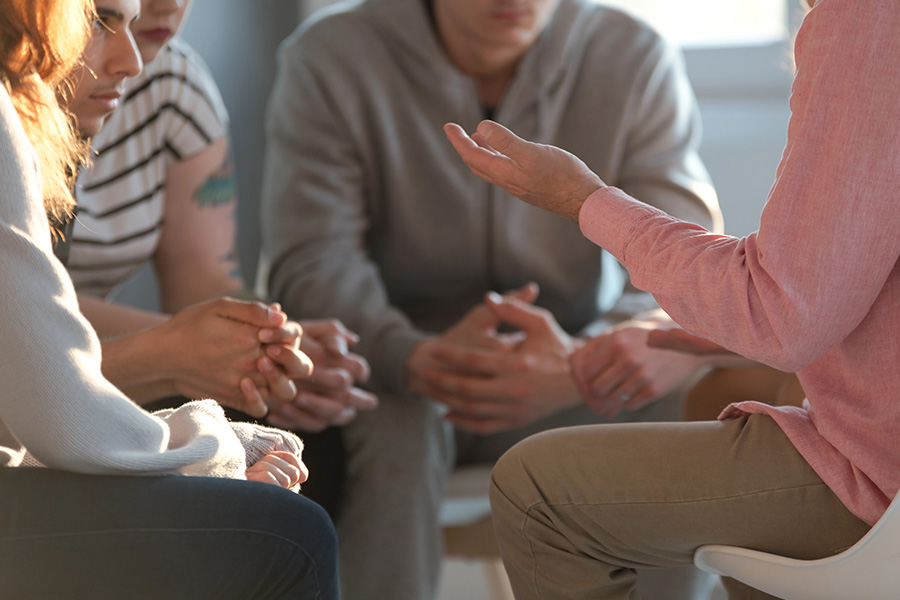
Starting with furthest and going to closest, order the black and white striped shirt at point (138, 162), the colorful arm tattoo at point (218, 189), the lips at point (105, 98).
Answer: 1. the colorful arm tattoo at point (218, 189)
2. the black and white striped shirt at point (138, 162)
3. the lips at point (105, 98)

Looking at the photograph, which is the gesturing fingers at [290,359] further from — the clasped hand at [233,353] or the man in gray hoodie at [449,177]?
the man in gray hoodie at [449,177]

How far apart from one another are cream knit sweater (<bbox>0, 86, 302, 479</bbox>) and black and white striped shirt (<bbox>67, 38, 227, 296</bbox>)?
21.3 inches

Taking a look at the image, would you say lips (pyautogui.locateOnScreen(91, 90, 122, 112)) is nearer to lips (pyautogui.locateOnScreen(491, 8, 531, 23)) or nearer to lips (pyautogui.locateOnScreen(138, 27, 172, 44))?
lips (pyautogui.locateOnScreen(138, 27, 172, 44))

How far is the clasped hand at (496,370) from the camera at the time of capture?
1.28 metres

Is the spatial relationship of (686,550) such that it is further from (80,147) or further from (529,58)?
(529,58)

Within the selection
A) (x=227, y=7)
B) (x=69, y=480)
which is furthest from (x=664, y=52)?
(x=69, y=480)

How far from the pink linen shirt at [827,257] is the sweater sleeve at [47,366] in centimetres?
36

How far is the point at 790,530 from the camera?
73 cm

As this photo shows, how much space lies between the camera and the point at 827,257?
62cm

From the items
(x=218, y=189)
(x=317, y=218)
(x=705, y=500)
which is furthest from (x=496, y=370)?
A: (x=705, y=500)

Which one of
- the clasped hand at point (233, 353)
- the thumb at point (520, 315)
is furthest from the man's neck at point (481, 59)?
the clasped hand at point (233, 353)

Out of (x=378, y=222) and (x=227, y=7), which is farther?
(x=227, y=7)

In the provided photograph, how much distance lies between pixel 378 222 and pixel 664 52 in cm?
50

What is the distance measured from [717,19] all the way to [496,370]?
119 cm
